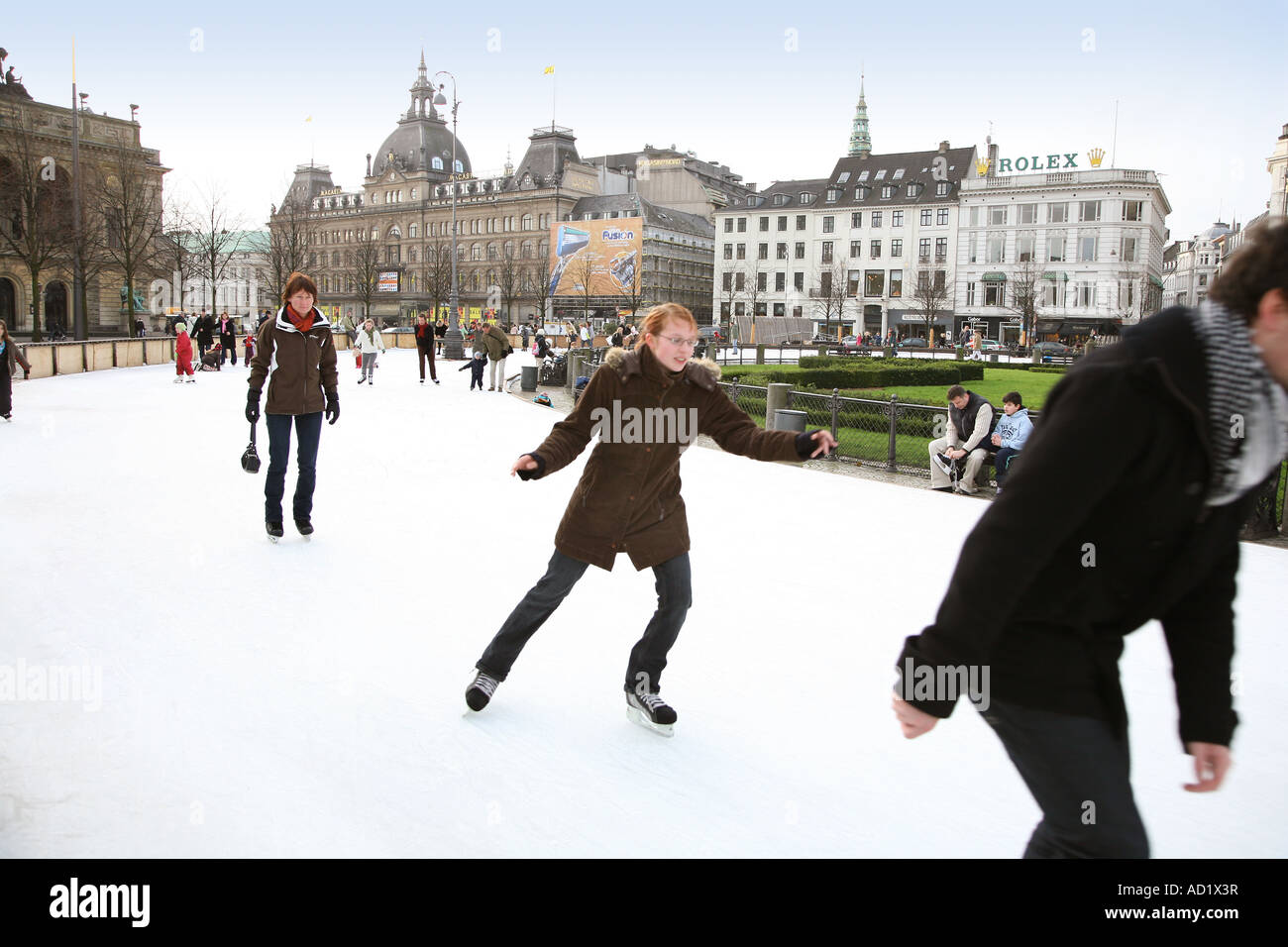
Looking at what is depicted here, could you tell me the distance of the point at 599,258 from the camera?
73312mm

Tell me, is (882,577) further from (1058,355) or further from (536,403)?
(1058,355)

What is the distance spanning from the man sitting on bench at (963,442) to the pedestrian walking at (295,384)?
592cm

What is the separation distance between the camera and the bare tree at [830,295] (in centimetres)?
6538

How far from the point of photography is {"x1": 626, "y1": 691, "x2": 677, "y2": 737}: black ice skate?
363 centimetres

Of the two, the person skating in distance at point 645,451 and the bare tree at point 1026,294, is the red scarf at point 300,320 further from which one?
the bare tree at point 1026,294

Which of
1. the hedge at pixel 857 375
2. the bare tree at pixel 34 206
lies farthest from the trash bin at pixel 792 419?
the bare tree at pixel 34 206

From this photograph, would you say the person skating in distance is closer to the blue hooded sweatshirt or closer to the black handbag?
the black handbag

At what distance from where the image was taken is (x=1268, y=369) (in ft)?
5.34

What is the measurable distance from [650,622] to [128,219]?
1529 inches

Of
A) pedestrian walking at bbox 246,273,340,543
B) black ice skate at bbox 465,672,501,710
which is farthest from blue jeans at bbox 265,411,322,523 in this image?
black ice skate at bbox 465,672,501,710

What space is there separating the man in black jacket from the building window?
6581 cm

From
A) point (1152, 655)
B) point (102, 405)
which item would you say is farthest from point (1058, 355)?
point (1152, 655)

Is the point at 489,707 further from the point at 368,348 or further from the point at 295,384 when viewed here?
the point at 368,348

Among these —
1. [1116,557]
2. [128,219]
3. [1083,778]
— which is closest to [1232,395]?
[1116,557]
